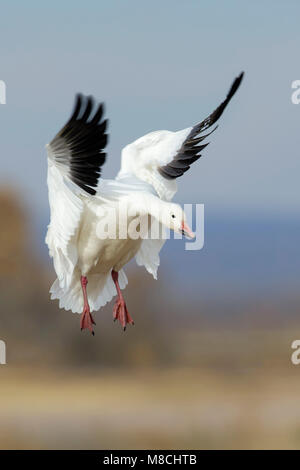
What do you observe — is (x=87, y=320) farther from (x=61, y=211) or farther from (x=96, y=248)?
(x=61, y=211)

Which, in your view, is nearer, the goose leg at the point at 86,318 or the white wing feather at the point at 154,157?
the goose leg at the point at 86,318

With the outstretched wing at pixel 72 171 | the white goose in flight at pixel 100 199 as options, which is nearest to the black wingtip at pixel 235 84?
the white goose in flight at pixel 100 199

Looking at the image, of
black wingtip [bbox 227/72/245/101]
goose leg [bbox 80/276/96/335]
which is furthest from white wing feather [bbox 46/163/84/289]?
black wingtip [bbox 227/72/245/101]

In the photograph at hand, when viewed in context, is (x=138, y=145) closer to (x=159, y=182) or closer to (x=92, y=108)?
(x=159, y=182)

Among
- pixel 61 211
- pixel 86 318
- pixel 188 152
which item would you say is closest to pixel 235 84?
pixel 188 152

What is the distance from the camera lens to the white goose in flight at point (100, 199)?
16.1ft

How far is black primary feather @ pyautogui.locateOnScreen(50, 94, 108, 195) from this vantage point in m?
4.74

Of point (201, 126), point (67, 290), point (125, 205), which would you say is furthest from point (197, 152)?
point (67, 290)

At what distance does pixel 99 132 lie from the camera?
4.80m

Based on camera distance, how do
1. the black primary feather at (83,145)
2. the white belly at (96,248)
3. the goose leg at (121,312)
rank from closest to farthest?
the black primary feather at (83,145) → the white belly at (96,248) → the goose leg at (121,312)

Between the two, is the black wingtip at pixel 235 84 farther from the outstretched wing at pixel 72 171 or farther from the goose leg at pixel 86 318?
the goose leg at pixel 86 318

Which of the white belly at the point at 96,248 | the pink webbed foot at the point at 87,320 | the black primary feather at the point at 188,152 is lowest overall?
the pink webbed foot at the point at 87,320

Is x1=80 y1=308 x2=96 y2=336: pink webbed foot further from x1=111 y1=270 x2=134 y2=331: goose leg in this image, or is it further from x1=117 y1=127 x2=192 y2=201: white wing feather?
x1=117 y1=127 x2=192 y2=201: white wing feather

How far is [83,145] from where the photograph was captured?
4863 mm
